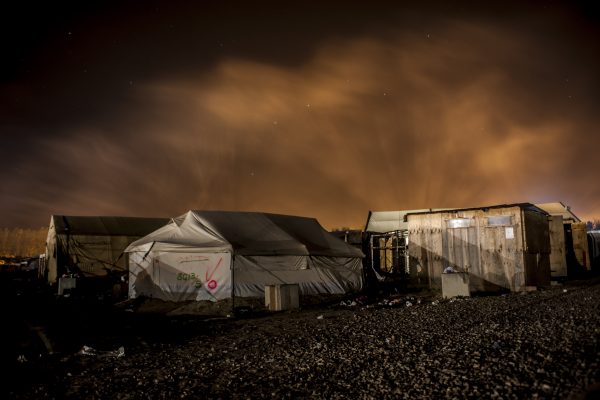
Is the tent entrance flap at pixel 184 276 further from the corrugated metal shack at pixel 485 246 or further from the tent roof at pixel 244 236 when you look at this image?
the corrugated metal shack at pixel 485 246

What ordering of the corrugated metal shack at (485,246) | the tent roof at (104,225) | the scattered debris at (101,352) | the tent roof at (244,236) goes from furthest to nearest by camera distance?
the tent roof at (104,225)
the corrugated metal shack at (485,246)
the tent roof at (244,236)
the scattered debris at (101,352)

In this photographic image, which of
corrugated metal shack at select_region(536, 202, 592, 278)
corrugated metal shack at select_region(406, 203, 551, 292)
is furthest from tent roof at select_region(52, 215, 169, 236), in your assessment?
corrugated metal shack at select_region(536, 202, 592, 278)

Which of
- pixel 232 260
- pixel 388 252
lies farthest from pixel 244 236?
pixel 388 252

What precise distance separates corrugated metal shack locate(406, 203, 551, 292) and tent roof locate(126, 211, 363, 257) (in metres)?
3.47

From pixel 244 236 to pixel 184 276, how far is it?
10.6 feet

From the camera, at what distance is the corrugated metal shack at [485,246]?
21.6 meters

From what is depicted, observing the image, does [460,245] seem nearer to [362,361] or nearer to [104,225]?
[362,361]

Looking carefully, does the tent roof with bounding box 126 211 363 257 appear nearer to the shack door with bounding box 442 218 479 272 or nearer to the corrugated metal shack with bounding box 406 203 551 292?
the corrugated metal shack with bounding box 406 203 551 292

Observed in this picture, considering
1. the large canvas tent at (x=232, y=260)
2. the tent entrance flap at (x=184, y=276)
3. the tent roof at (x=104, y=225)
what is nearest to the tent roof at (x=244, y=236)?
the large canvas tent at (x=232, y=260)

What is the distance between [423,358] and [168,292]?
50.6 ft

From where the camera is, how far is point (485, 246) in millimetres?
22344

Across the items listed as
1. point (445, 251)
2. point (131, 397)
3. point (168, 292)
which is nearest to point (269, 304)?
point (168, 292)

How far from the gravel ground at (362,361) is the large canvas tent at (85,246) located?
27950mm

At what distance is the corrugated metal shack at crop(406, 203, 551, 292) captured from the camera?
21.6m
